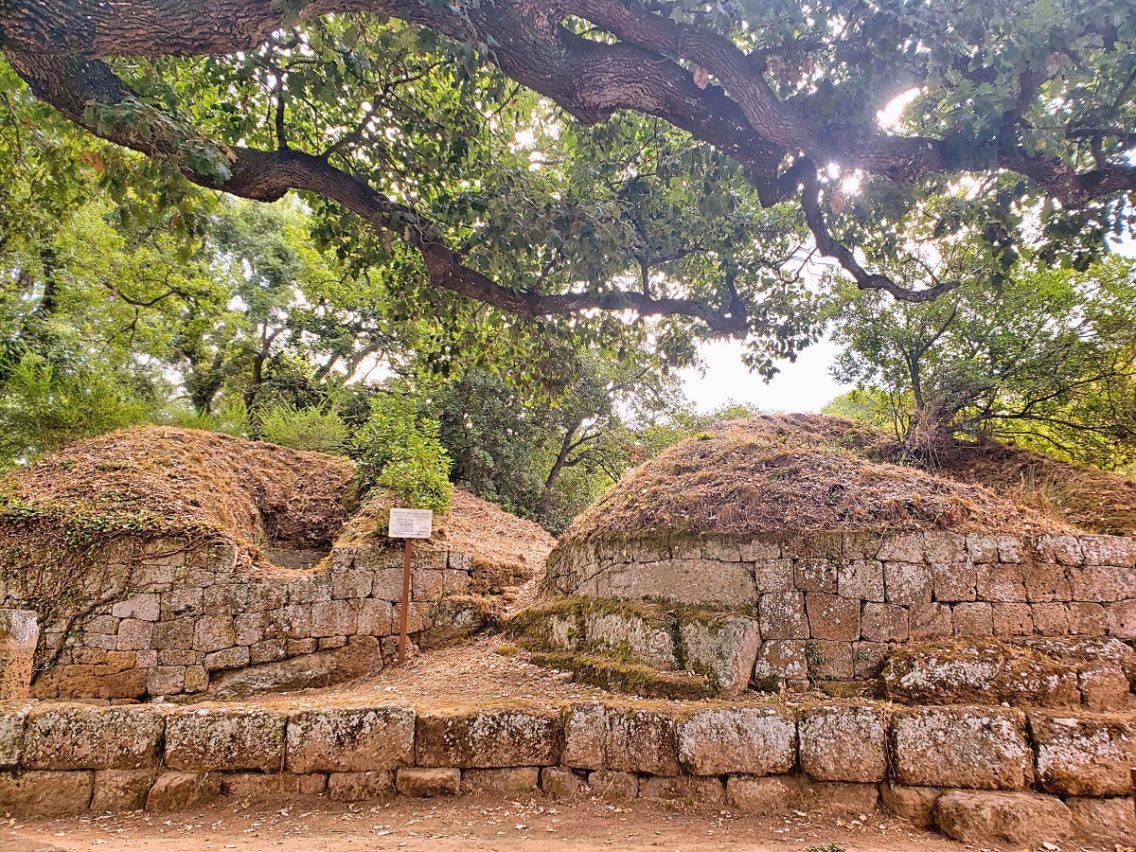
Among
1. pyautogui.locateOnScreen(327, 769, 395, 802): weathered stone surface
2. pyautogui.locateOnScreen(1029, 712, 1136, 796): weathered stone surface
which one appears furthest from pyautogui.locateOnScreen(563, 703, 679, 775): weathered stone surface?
pyautogui.locateOnScreen(1029, 712, 1136, 796): weathered stone surface

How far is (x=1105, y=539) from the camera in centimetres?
509

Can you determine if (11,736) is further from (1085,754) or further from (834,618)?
(1085,754)

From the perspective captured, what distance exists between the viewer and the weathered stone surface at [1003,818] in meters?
3.51

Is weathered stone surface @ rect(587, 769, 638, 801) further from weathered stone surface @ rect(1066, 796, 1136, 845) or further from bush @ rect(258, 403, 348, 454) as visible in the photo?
bush @ rect(258, 403, 348, 454)

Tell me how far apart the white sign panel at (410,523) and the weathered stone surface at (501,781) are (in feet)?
11.1

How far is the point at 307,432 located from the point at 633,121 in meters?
8.97

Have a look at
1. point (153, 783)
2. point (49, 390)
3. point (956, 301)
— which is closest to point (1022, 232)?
point (956, 301)

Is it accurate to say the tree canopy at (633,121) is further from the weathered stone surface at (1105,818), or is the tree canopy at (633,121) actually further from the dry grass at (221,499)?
the dry grass at (221,499)

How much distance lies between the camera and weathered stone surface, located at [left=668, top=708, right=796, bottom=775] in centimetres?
400

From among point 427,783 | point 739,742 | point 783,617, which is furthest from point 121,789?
point 783,617

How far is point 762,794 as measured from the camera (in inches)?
155

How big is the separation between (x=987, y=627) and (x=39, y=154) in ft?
28.7

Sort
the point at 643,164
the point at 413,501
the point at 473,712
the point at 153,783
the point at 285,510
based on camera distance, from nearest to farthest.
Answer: the point at 153,783 → the point at 473,712 → the point at 643,164 → the point at 413,501 → the point at 285,510

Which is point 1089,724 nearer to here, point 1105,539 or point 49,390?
point 1105,539
